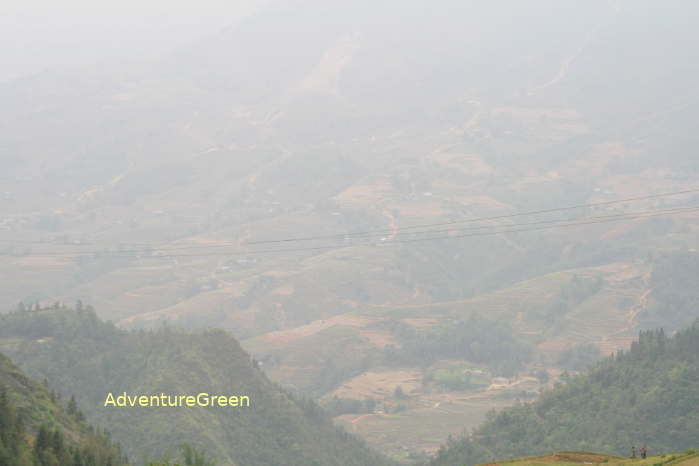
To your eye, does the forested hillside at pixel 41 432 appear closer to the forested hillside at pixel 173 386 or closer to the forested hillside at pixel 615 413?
the forested hillside at pixel 173 386

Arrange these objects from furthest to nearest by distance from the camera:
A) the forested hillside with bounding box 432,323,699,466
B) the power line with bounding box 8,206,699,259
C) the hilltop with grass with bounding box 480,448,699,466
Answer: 1. the power line with bounding box 8,206,699,259
2. the forested hillside with bounding box 432,323,699,466
3. the hilltop with grass with bounding box 480,448,699,466

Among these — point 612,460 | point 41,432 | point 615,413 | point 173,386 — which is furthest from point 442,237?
point 41,432

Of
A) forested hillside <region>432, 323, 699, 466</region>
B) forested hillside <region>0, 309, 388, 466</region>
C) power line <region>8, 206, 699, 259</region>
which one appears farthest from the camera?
power line <region>8, 206, 699, 259</region>

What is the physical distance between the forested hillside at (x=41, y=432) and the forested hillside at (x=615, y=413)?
24.5m

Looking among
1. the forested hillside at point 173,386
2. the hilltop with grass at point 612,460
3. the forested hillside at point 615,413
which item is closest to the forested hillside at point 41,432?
the forested hillside at point 173,386

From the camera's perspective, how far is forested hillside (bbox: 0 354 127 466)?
28703mm

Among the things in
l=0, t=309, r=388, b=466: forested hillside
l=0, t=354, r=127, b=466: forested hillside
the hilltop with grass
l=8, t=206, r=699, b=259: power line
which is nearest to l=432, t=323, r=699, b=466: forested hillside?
l=0, t=309, r=388, b=466: forested hillside

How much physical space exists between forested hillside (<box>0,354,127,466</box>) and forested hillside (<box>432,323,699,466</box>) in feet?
80.2

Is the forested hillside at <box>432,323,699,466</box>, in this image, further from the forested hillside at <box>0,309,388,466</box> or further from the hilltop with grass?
the hilltop with grass

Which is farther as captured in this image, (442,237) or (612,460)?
(442,237)

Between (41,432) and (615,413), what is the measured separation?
118 ft

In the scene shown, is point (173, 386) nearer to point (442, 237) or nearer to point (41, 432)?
point (41, 432)

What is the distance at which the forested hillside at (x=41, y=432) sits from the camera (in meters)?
28.7

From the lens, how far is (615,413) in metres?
54.1
